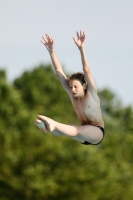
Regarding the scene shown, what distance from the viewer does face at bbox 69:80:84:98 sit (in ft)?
69.6

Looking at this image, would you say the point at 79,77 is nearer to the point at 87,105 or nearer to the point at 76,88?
the point at 76,88

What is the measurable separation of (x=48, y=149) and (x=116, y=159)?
8296 millimetres

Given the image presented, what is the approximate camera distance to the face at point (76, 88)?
2120cm

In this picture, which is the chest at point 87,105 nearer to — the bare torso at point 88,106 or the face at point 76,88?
the bare torso at point 88,106

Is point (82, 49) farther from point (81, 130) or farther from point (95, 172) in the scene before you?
point (95, 172)

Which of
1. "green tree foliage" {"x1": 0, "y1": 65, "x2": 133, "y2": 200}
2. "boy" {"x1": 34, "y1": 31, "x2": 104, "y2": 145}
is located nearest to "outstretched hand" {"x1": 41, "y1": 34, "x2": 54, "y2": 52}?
"boy" {"x1": 34, "y1": 31, "x2": 104, "y2": 145}

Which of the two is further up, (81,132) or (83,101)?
(83,101)

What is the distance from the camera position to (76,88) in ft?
69.7

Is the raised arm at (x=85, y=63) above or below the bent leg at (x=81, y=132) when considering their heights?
above

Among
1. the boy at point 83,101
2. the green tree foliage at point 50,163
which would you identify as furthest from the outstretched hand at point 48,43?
the green tree foliage at point 50,163

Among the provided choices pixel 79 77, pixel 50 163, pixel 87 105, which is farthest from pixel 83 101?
pixel 50 163

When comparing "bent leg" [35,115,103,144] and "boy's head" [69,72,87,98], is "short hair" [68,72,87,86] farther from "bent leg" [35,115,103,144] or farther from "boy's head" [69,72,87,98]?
"bent leg" [35,115,103,144]

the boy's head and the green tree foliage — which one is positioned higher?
the boy's head

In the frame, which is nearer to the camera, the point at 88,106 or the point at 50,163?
the point at 88,106
